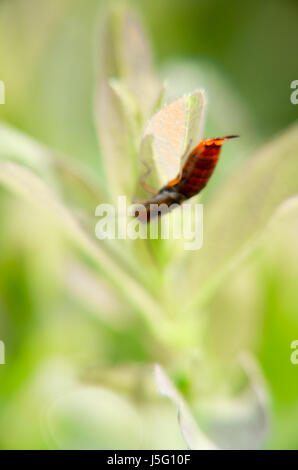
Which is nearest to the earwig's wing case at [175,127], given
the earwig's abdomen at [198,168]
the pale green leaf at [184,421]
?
the earwig's abdomen at [198,168]

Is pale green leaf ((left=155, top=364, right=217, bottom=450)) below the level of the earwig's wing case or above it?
below

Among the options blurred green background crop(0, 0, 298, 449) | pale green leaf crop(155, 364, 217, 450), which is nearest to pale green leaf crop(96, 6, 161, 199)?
blurred green background crop(0, 0, 298, 449)

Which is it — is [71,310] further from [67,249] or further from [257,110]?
[257,110]

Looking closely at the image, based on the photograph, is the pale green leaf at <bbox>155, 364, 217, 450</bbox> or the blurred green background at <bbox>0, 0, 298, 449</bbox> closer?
the pale green leaf at <bbox>155, 364, 217, 450</bbox>

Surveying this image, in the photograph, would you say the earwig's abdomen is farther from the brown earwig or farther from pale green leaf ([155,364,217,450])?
pale green leaf ([155,364,217,450])

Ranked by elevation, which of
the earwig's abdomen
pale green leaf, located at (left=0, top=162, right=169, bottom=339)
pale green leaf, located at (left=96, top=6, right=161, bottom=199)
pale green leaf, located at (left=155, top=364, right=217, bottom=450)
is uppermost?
A: pale green leaf, located at (left=96, top=6, right=161, bottom=199)
